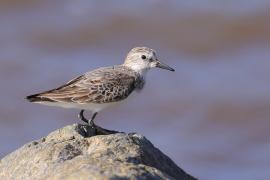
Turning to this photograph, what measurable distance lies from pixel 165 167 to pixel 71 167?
1589mm

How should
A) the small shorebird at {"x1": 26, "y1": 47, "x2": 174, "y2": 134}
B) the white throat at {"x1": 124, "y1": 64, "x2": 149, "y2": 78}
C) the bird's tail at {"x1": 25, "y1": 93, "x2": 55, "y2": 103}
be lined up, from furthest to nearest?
the white throat at {"x1": 124, "y1": 64, "x2": 149, "y2": 78}
the small shorebird at {"x1": 26, "y1": 47, "x2": 174, "y2": 134}
the bird's tail at {"x1": 25, "y1": 93, "x2": 55, "y2": 103}

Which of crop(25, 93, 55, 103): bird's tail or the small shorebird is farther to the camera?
the small shorebird

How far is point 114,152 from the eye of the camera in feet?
26.0

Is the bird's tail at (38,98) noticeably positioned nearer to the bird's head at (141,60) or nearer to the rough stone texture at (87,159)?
the bird's head at (141,60)

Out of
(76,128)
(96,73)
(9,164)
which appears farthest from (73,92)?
(9,164)

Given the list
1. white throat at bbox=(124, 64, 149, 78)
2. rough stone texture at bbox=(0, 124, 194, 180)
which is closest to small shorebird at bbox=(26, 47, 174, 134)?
white throat at bbox=(124, 64, 149, 78)

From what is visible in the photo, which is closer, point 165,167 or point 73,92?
point 165,167

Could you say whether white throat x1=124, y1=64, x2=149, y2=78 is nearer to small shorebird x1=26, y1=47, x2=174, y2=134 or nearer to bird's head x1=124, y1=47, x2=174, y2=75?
bird's head x1=124, y1=47, x2=174, y2=75

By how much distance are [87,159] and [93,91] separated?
4190 mm

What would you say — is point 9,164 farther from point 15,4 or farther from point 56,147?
point 15,4

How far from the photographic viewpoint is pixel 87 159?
285 inches

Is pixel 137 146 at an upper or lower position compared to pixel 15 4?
lower

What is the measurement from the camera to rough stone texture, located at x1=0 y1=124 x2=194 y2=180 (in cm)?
696

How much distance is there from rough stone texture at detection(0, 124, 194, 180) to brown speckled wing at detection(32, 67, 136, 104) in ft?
7.03
